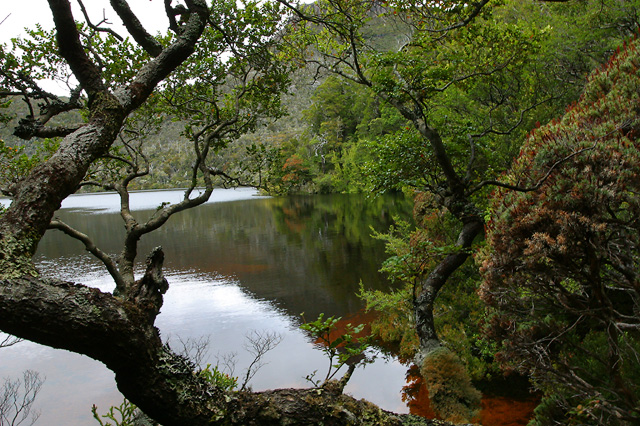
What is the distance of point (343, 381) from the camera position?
214 centimetres

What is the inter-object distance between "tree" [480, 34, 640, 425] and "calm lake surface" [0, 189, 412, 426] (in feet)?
14.4

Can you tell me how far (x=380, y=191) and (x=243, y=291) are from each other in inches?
378

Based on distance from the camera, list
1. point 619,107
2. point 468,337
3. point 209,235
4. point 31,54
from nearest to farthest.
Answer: point 619,107
point 31,54
point 468,337
point 209,235

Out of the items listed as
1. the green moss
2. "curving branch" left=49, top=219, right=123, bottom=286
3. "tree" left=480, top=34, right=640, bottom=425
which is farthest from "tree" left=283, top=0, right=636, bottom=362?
the green moss

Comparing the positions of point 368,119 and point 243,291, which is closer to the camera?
point 243,291

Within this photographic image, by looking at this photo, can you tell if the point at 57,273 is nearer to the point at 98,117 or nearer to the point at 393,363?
the point at 393,363

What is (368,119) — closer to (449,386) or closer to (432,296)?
(432,296)

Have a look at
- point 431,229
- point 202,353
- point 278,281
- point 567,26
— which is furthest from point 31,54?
point 567,26

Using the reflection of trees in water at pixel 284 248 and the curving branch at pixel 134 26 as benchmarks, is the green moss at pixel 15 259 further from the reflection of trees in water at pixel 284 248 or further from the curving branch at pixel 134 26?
the reflection of trees in water at pixel 284 248

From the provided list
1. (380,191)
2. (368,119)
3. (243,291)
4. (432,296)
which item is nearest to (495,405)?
(432,296)

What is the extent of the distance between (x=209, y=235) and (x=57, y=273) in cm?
1121

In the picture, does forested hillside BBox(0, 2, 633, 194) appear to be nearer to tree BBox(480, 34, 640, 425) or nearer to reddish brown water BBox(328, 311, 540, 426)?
tree BBox(480, 34, 640, 425)

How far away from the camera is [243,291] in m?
16.7

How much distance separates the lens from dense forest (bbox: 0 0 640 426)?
5.75 feet
